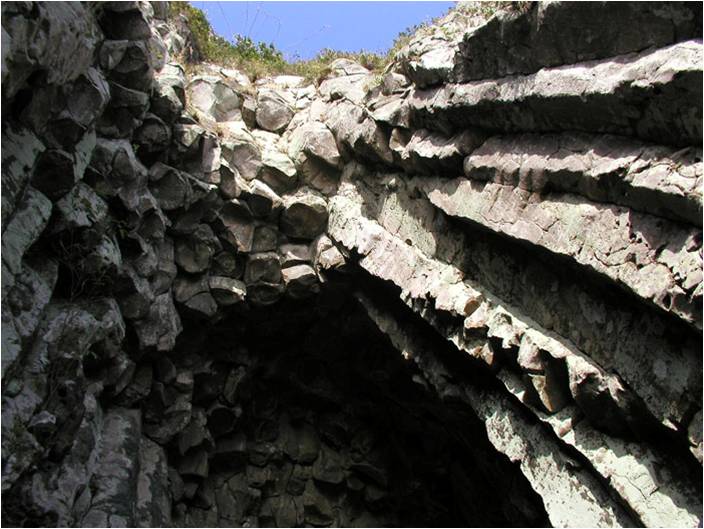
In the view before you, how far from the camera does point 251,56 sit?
17.3m

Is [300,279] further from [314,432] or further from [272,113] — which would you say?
[314,432]

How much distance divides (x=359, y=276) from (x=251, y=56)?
693cm

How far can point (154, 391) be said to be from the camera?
1280 cm

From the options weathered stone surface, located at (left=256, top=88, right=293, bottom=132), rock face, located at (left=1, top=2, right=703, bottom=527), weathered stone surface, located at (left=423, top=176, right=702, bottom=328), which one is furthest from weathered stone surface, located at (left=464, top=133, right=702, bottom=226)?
weathered stone surface, located at (left=256, top=88, right=293, bottom=132)

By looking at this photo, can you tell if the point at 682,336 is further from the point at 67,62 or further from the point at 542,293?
the point at 67,62

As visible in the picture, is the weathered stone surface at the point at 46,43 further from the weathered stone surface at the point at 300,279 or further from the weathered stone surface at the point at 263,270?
the weathered stone surface at the point at 300,279

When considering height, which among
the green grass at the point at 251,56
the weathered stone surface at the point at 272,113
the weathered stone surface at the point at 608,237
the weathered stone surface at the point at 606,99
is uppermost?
the green grass at the point at 251,56

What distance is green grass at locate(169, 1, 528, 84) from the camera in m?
15.8

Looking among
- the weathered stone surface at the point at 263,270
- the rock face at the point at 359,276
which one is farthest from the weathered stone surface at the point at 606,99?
the weathered stone surface at the point at 263,270

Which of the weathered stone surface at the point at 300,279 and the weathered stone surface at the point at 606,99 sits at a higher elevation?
the weathered stone surface at the point at 300,279

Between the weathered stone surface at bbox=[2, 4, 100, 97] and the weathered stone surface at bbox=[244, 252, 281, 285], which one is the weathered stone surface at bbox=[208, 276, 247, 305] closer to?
the weathered stone surface at bbox=[244, 252, 281, 285]

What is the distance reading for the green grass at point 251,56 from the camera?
52.0 feet

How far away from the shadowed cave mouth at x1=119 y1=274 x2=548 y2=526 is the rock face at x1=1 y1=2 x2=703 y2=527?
0.06 m

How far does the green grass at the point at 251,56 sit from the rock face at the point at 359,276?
47 centimetres
